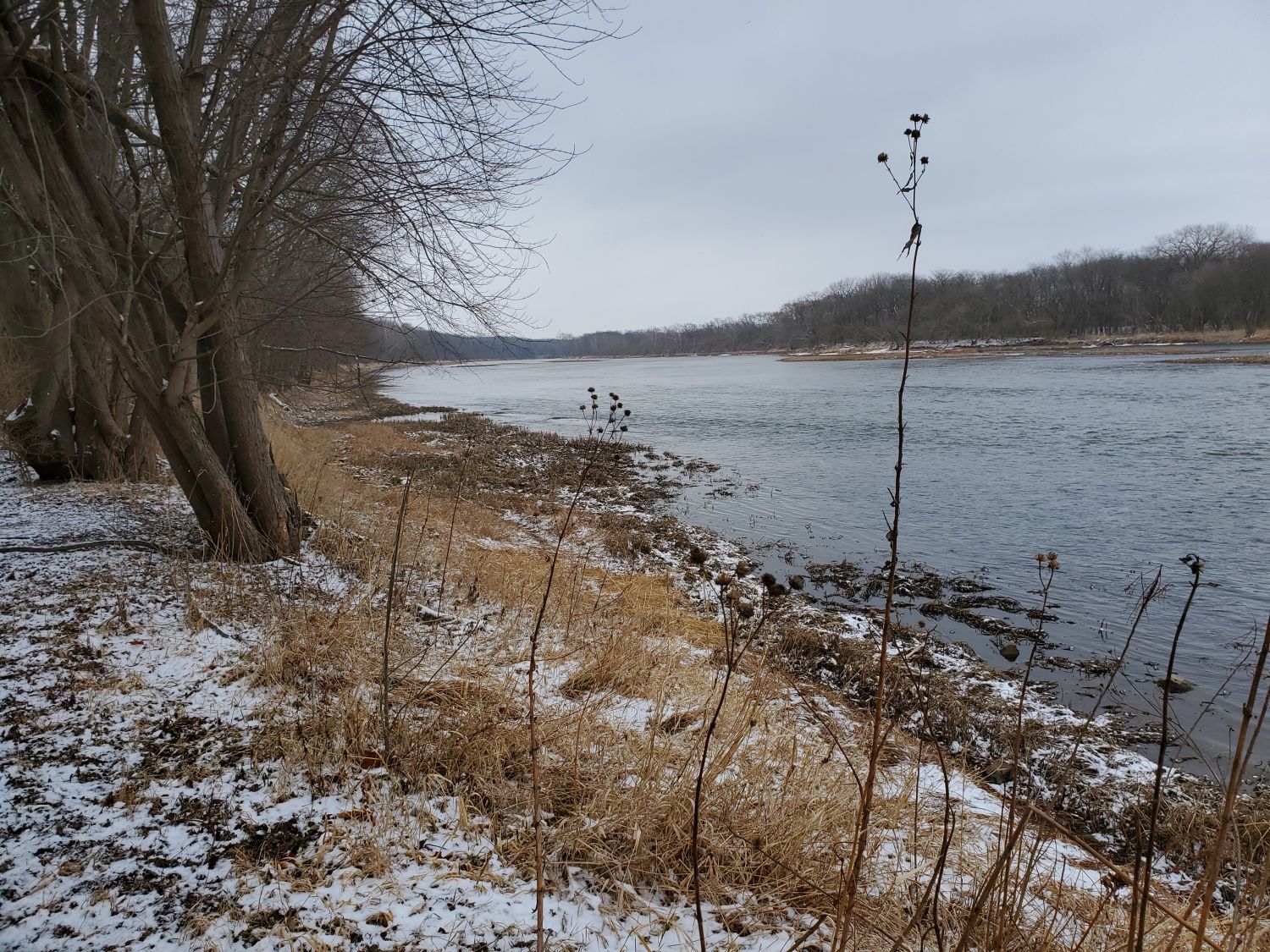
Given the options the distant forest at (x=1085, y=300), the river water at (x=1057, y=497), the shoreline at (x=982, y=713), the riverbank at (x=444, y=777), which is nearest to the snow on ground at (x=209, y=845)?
the riverbank at (x=444, y=777)

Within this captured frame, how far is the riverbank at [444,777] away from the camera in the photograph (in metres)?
2.27

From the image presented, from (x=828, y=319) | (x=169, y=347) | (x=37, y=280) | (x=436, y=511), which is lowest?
(x=436, y=511)

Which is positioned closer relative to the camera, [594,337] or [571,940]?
[571,940]

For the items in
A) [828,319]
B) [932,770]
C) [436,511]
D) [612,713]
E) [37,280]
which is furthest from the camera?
[828,319]

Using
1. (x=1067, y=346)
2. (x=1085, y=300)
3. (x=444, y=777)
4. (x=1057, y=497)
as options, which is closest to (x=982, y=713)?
(x=444, y=777)

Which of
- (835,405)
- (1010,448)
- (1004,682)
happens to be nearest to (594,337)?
(835,405)

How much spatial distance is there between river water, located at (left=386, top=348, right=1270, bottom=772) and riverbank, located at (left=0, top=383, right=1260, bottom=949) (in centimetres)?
144

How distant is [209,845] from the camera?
2.49 meters

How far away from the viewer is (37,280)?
862 centimetres

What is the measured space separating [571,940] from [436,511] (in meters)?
8.97

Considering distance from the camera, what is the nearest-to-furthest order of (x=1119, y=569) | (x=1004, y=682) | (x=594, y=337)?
(x=1004, y=682) < (x=1119, y=569) < (x=594, y=337)

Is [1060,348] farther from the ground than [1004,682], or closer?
farther from the ground

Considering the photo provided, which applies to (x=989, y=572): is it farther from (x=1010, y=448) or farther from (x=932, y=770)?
(x=1010, y=448)

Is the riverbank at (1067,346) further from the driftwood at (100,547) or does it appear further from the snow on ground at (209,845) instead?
the snow on ground at (209,845)
